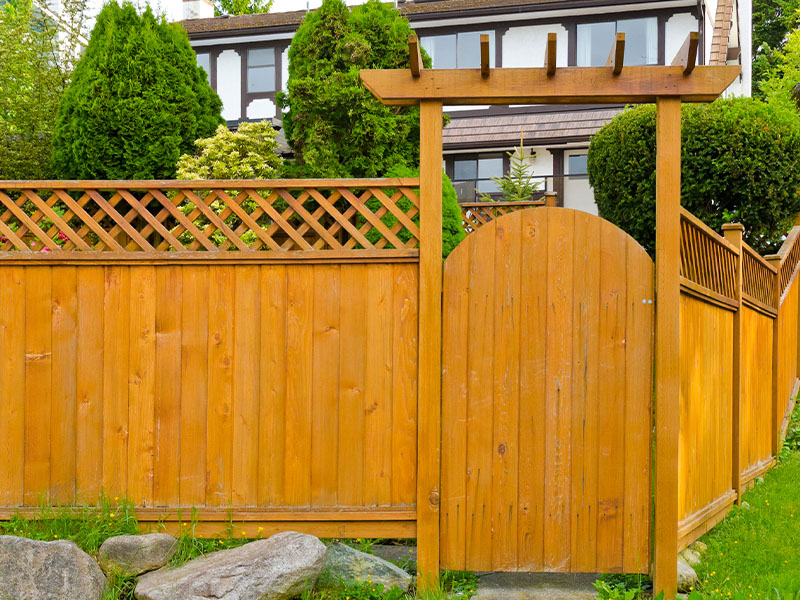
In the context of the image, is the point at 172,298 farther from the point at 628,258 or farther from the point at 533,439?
the point at 628,258

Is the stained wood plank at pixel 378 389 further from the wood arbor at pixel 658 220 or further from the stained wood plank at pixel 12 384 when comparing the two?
the stained wood plank at pixel 12 384

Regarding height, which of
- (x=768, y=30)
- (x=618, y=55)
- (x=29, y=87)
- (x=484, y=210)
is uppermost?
(x=768, y=30)

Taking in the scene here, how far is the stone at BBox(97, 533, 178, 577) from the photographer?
13.8ft

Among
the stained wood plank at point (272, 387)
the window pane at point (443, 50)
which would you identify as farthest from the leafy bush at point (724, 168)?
the window pane at point (443, 50)

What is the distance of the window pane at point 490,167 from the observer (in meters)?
19.5

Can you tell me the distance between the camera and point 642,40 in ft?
60.4

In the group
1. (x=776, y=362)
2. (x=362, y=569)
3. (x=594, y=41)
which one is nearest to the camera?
(x=362, y=569)

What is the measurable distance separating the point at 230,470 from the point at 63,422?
100 cm

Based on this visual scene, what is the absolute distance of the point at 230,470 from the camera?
4.50 metres

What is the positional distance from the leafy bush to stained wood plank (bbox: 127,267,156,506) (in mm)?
6960

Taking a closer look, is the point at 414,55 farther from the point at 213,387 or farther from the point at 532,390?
the point at 213,387

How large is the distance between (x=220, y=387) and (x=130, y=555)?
1.00 meters

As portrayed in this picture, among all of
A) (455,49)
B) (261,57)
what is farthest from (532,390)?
(261,57)

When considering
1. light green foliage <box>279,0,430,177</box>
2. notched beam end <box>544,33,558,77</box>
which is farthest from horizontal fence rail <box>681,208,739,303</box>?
light green foliage <box>279,0,430,177</box>
